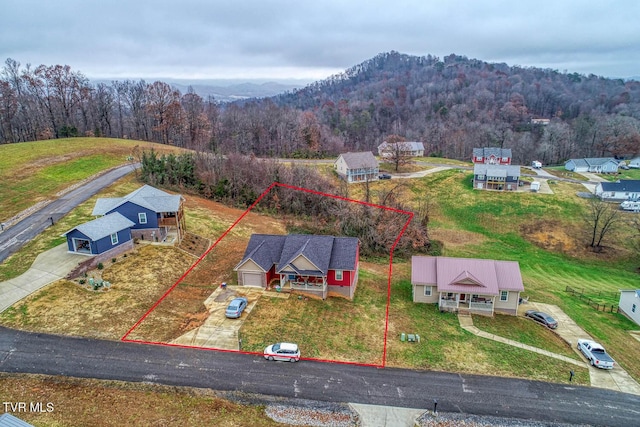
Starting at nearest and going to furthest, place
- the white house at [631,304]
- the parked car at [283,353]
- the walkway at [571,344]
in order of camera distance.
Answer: the walkway at [571,344], the parked car at [283,353], the white house at [631,304]

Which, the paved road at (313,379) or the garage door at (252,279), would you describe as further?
the garage door at (252,279)

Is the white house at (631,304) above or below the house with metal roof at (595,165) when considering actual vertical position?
below

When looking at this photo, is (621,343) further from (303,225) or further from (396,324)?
(303,225)

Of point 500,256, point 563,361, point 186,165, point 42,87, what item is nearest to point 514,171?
point 500,256

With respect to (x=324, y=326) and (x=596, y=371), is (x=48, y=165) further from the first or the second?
(x=596, y=371)

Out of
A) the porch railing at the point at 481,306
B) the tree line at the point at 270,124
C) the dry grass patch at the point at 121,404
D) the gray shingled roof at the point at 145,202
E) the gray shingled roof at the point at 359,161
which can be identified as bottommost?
the porch railing at the point at 481,306

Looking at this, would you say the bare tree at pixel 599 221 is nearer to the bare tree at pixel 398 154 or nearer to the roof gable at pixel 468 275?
the roof gable at pixel 468 275

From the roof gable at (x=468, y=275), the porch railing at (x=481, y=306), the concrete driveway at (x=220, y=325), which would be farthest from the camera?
the porch railing at (x=481, y=306)

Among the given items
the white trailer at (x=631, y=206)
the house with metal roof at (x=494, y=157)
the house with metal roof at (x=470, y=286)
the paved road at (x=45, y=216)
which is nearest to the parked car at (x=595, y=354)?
the house with metal roof at (x=470, y=286)
